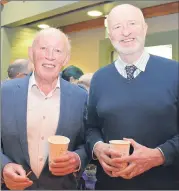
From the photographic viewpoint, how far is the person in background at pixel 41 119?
1266 millimetres

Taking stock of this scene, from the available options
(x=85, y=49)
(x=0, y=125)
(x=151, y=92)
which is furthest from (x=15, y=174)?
(x=85, y=49)

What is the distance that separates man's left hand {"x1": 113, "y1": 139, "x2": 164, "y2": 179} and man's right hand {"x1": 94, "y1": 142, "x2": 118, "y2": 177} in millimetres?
31

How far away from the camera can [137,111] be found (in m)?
1.22

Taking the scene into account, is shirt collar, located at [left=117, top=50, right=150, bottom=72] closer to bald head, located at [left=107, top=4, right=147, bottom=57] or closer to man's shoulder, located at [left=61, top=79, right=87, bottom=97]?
bald head, located at [left=107, top=4, right=147, bottom=57]

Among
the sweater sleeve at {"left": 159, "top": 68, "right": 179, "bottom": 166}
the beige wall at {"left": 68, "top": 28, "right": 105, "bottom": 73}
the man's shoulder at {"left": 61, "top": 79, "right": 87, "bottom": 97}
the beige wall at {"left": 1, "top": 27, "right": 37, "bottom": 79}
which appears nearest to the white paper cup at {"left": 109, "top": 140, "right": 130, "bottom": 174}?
the sweater sleeve at {"left": 159, "top": 68, "right": 179, "bottom": 166}

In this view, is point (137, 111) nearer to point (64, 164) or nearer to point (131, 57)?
point (131, 57)

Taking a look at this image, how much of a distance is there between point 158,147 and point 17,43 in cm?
358

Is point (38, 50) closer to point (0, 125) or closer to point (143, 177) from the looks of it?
point (0, 125)

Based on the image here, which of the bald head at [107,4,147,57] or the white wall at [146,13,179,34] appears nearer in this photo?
→ the bald head at [107,4,147,57]

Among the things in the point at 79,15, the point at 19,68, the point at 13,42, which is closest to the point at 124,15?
the point at 19,68

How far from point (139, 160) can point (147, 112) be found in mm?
183

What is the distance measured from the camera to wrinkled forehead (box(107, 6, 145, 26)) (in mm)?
1253

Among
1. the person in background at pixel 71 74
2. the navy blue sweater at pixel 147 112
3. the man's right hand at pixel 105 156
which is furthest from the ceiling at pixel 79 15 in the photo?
the man's right hand at pixel 105 156

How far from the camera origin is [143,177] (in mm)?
1294
